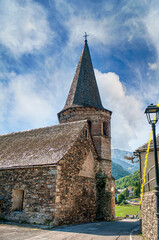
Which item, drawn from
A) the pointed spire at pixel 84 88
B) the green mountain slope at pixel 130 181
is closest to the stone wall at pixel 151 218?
the pointed spire at pixel 84 88

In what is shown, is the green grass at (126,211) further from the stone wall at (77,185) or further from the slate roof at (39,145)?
the slate roof at (39,145)

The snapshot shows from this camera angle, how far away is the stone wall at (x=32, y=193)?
12.1 metres

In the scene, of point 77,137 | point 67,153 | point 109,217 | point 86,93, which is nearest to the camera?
point 67,153

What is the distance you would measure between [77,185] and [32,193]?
3223 millimetres

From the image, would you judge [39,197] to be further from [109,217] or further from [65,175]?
[109,217]

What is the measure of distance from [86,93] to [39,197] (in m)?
13.8

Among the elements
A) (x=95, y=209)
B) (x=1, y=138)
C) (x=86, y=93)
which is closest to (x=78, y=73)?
(x=86, y=93)

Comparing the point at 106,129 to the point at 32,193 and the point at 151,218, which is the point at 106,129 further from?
the point at 151,218

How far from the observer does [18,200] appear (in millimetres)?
14016

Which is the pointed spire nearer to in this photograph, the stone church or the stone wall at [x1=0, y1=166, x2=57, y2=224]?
the stone church

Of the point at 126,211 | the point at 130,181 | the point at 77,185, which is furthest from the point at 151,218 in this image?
the point at 130,181

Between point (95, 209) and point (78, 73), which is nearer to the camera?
point (95, 209)

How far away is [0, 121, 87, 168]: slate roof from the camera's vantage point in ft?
46.1

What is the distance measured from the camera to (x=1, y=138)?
21859 mm
